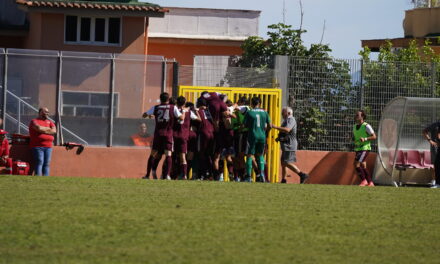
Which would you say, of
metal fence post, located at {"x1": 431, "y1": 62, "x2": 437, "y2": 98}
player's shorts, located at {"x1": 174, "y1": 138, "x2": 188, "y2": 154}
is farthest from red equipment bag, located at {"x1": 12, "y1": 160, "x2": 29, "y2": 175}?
metal fence post, located at {"x1": 431, "y1": 62, "x2": 437, "y2": 98}

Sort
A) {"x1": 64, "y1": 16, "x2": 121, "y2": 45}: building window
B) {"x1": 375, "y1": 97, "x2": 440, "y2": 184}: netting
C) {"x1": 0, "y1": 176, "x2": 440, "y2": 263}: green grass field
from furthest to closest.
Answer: {"x1": 64, "y1": 16, "x2": 121, "y2": 45}: building window
{"x1": 375, "y1": 97, "x2": 440, "y2": 184}: netting
{"x1": 0, "y1": 176, "x2": 440, "y2": 263}: green grass field

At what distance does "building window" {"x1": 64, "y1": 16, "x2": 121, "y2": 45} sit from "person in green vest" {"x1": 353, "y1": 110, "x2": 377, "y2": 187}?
1749cm

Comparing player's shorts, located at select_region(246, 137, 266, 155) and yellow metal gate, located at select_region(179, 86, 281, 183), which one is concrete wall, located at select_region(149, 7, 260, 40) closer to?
yellow metal gate, located at select_region(179, 86, 281, 183)

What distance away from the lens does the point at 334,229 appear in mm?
11727

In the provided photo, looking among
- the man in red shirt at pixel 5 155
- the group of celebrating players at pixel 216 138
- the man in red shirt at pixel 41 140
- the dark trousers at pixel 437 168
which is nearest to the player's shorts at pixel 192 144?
the group of celebrating players at pixel 216 138

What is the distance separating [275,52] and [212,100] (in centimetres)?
1366

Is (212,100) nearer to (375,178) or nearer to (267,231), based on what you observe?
(375,178)

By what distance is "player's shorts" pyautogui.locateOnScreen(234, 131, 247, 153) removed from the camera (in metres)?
21.7

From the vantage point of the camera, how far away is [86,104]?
76.7 ft

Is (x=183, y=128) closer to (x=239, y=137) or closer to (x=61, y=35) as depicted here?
(x=239, y=137)

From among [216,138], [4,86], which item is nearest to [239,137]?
[216,138]

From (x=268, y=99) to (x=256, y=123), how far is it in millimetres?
3391

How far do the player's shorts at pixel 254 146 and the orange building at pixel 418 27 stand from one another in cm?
3133

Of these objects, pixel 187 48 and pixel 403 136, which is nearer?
pixel 403 136
